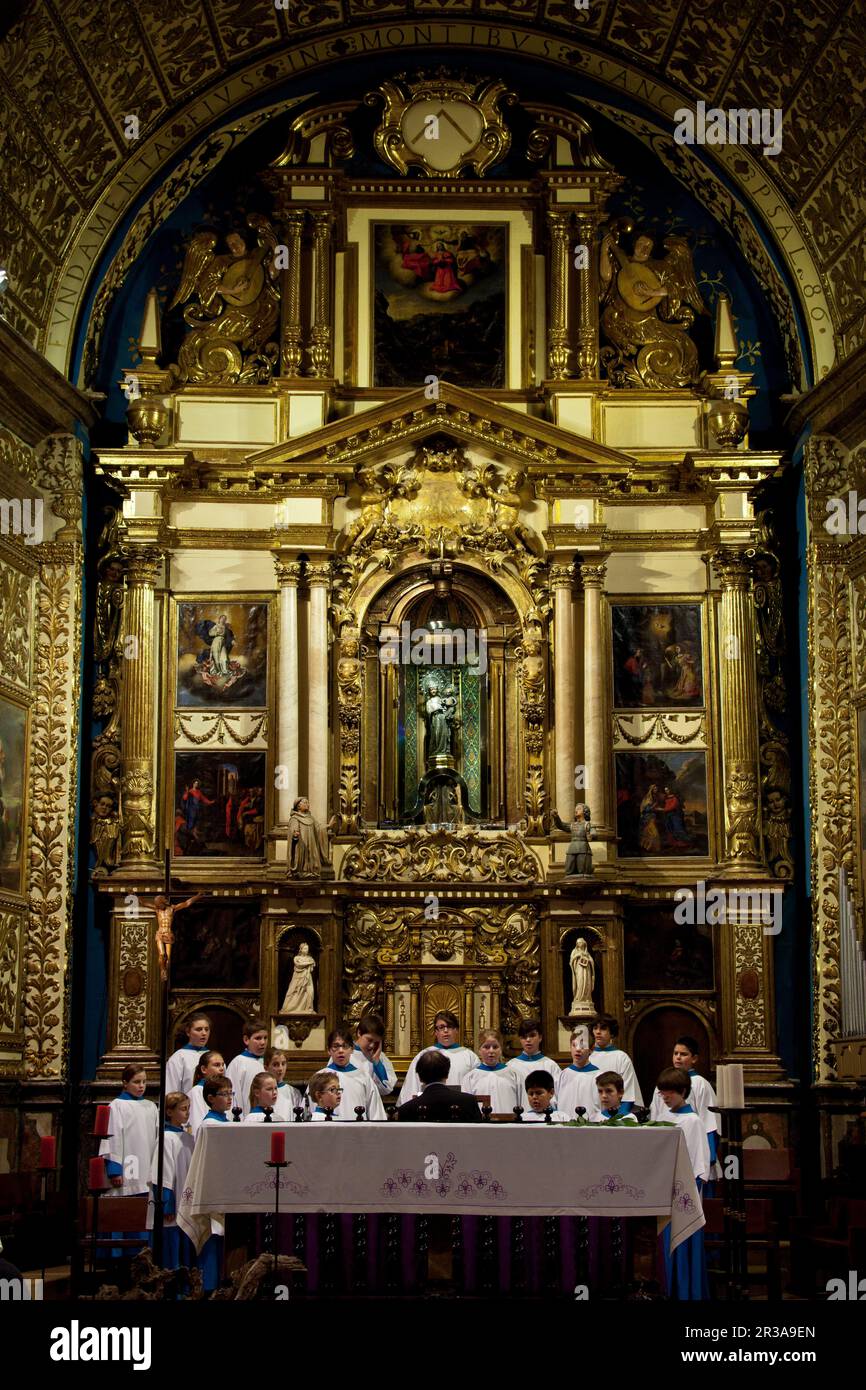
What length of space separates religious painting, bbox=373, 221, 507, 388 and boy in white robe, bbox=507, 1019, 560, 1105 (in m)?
8.05

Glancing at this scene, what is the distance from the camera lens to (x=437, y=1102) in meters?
13.0

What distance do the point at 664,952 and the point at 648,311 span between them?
7.42m

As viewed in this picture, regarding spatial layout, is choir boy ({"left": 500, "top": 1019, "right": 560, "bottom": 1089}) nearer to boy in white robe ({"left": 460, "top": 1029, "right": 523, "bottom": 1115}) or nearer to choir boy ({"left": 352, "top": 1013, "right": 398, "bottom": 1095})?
boy in white robe ({"left": 460, "top": 1029, "right": 523, "bottom": 1115})

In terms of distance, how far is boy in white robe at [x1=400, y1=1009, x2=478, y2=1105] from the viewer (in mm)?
16562

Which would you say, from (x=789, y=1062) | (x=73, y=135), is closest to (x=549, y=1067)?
(x=789, y=1062)

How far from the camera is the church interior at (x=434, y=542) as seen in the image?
66.0 feet

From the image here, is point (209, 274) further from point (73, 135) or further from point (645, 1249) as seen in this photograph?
point (645, 1249)

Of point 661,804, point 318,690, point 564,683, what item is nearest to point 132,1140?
point 318,690

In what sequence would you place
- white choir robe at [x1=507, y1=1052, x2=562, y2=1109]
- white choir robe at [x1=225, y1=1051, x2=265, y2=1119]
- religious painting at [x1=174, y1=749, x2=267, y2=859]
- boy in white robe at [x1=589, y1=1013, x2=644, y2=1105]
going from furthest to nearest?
religious painting at [x1=174, y1=749, x2=267, y2=859]
boy in white robe at [x1=589, y1=1013, x2=644, y2=1105]
white choir robe at [x1=507, y1=1052, x2=562, y2=1109]
white choir robe at [x1=225, y1=1051, x2=265, y2=1119]

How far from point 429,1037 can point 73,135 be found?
10481 mm

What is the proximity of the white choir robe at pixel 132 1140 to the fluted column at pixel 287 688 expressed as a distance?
196 inches

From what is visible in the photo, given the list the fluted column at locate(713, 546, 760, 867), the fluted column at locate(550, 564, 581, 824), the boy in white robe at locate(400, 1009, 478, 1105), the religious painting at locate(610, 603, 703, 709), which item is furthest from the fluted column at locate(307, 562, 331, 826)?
the fluted column at locate(713, 546, 760, 867)

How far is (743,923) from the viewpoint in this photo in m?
20.4

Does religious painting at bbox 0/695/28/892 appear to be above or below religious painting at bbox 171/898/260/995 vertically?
above
